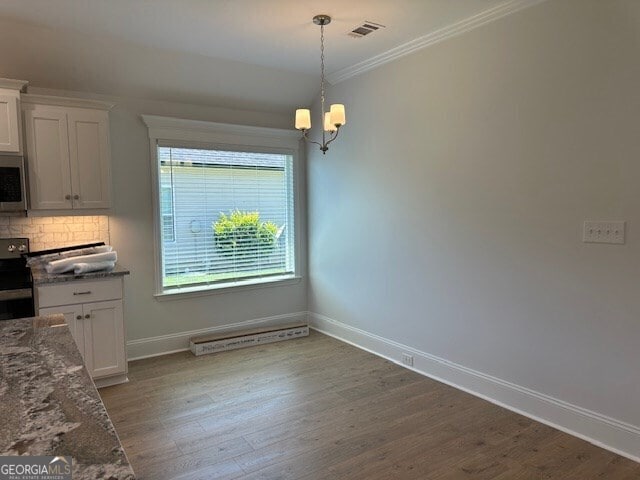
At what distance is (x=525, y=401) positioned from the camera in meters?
3.05

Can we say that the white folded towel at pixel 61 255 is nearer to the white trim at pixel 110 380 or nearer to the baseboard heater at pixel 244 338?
the white trim at pixel 110 380

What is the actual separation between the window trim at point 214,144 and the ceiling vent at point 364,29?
1648 mm

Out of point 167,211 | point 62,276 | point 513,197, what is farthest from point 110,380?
point 513,197

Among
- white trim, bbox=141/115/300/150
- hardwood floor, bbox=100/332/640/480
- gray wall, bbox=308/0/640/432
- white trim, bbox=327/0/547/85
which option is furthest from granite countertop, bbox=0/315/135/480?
white trim, bbox=327/0/547/85

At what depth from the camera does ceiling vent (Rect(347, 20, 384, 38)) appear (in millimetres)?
→ 3326

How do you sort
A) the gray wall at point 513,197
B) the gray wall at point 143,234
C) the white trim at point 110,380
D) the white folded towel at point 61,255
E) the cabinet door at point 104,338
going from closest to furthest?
the gray wall at point 513,197 < the cabinet door at point 104,338 < the white trim at point 110,380 < the white folded towel at point 61,255 < the gray wall at point 143,234

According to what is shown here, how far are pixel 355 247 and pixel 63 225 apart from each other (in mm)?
2696

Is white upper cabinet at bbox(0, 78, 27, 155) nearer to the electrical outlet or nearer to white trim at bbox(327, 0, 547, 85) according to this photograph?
white trim at bbox(327, 0, 547, 85)

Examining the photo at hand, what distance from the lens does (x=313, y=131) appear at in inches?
198

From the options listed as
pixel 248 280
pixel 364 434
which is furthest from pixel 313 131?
pixel 364 434

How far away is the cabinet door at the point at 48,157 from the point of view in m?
3.47

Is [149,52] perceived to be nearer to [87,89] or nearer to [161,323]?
[87,89]

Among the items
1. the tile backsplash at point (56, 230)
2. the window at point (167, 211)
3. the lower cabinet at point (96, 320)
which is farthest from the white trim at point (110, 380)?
the window at point (167, 211)

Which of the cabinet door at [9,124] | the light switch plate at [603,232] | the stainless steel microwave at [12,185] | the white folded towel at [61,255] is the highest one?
the cabinet door at [9,124]
